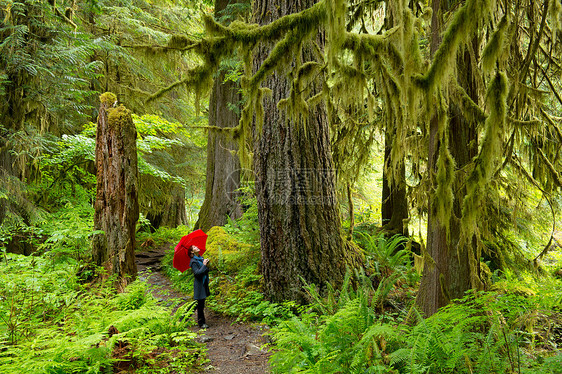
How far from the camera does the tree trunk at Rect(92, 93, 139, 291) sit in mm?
5629

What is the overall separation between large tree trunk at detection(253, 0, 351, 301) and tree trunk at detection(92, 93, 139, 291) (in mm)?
2490

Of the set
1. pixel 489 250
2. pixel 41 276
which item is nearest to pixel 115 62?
pixel 41 276

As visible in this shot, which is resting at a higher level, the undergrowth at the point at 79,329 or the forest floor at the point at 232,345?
the undergrowth at the point at 79,329

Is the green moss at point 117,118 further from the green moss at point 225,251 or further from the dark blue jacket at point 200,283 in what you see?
the green moss at point 225,251

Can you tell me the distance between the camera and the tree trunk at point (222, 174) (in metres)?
10.1

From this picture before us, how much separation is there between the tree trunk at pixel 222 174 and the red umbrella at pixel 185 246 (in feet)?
11.6

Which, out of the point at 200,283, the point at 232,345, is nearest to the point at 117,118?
the point at 200,283

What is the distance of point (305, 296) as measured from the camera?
494 centimetres

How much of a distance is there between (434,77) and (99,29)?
12.6 metres

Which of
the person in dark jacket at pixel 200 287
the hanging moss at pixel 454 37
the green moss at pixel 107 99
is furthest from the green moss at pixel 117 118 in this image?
the hanging moss at pixel 454 37

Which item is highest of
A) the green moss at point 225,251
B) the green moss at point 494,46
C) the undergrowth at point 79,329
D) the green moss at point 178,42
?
the green moss at point 178,42

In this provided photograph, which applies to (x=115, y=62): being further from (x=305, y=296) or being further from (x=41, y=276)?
(x=305, y=296)

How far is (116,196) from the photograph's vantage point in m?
5.63

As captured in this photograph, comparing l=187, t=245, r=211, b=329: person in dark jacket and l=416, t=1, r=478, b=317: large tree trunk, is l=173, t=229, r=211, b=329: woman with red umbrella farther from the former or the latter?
l=416, t=1, r=478, b=317: large tree trunk
